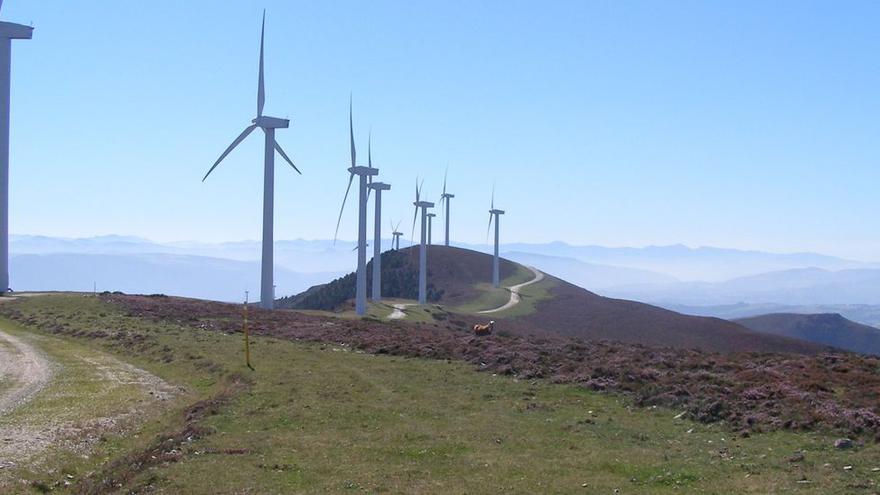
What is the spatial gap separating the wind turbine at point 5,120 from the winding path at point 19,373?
43.4 meters

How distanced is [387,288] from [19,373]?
13413 cm

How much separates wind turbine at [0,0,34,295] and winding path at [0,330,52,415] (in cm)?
4345

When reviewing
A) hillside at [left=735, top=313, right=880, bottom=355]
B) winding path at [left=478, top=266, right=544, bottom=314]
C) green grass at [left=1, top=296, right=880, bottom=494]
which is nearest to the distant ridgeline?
winding path at [left=478, top=266, right=544, bottom=314]

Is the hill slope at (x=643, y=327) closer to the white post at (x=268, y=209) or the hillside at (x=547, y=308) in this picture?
the hillside at (x=547, y=308)

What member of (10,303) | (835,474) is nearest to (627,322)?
(10,303)

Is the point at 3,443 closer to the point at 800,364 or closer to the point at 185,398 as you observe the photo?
the point at 185,398

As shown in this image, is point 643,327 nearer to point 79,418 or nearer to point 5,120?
point 5,120

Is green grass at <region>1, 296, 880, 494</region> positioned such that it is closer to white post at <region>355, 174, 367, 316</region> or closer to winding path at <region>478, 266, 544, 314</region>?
white post at <region>355, 174, 367, 316</region>

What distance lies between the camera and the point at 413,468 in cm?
1972

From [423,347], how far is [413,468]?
970 inches

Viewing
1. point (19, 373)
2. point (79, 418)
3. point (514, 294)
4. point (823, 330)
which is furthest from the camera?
point (823, 330)

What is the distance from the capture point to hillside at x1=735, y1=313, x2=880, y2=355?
162 meters

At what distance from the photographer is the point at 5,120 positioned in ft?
290

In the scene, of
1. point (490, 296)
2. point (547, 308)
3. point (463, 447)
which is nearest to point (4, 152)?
point (547, 308)
